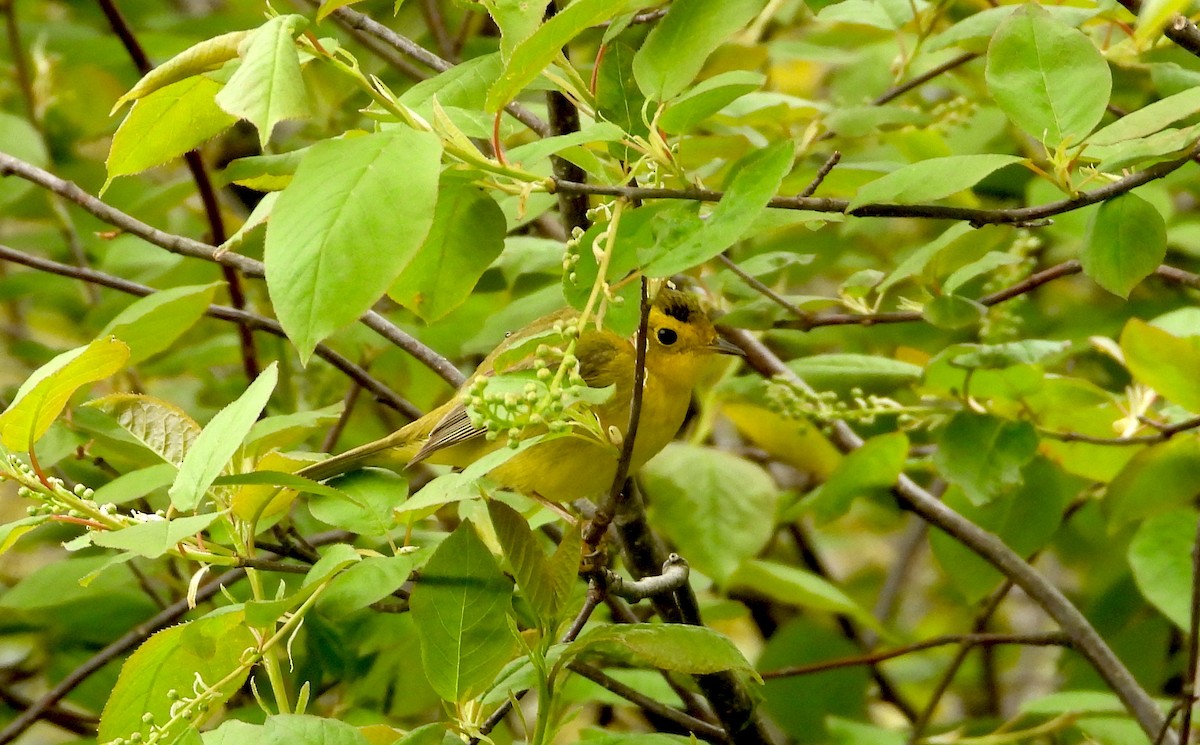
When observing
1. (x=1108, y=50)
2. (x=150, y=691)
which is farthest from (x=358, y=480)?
(x=1108, y=50)

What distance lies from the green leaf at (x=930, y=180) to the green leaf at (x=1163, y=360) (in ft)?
2.31

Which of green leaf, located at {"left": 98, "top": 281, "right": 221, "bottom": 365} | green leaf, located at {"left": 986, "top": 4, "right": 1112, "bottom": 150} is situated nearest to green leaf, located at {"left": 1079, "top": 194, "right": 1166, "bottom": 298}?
green leaf, located at {"left": 986, "top": 4, "right": 1112, "bottom": 150}

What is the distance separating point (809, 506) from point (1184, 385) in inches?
27.8

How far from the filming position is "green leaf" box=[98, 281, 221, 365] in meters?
1.81

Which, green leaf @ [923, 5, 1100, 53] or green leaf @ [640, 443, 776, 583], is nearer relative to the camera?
green leaf @ [923, 5, 1100, 53]

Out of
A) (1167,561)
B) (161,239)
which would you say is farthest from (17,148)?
(1167,561)

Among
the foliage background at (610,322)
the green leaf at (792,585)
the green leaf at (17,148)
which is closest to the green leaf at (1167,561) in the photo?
the foliage background at (610,322)

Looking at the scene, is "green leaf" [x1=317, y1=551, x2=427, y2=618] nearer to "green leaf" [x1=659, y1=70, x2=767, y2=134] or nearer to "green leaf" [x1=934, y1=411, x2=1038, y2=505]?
"green leaf" [x1=659, y1=70, x2=767, y2=134]

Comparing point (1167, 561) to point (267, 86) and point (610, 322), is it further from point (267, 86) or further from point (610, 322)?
point (267, 86)

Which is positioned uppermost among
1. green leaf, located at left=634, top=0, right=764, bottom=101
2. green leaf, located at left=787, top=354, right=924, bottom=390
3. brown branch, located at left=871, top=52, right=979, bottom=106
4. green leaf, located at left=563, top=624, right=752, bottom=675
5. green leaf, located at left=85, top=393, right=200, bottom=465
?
green leaf, located at left=634, top=0, right=764, bottom=101

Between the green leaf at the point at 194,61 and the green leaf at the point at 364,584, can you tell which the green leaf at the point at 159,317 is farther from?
the green leaf at the point at 194,61

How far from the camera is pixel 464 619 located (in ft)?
4.33

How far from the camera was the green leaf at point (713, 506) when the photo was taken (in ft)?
7.56

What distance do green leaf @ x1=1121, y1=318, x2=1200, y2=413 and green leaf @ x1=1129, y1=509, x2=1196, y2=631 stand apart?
1.10 ft
